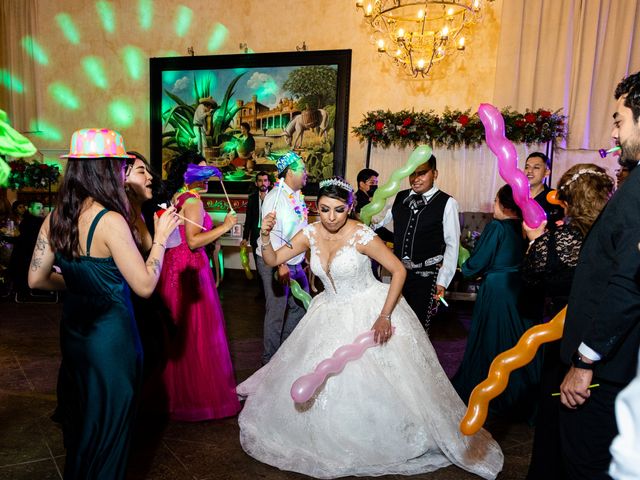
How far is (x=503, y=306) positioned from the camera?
3697 mm

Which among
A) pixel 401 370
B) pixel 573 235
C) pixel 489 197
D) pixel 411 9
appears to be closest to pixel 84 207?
pixel 401 370

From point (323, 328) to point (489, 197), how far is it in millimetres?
5213

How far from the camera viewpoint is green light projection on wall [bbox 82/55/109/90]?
9.47m

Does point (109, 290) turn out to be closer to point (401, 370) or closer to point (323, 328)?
point (323, 328)

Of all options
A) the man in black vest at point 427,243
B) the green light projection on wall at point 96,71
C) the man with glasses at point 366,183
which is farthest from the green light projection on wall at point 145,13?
the man in black vest at point 427,243

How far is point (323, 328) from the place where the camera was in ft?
10.1

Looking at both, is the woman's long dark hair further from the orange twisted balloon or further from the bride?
the orange twisted balloon

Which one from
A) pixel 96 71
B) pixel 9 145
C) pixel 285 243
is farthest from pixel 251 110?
pixel 9 145

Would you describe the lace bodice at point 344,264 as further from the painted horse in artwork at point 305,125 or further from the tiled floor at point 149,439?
the painted horse in artwork at point 305,125

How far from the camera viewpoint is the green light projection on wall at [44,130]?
9.73 meters

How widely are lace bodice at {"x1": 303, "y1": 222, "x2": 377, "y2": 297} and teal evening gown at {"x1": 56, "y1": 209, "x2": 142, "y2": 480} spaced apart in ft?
4.29

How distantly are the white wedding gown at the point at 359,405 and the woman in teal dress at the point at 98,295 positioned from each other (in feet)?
3.59

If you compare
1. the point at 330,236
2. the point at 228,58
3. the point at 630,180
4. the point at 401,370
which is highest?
the point at 228,58

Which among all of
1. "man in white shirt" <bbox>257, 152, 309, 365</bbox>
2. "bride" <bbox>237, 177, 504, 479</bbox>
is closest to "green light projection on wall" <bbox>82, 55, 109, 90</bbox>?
"man in white shirt" <bbox>257, 152, 309, 365</bbox>
